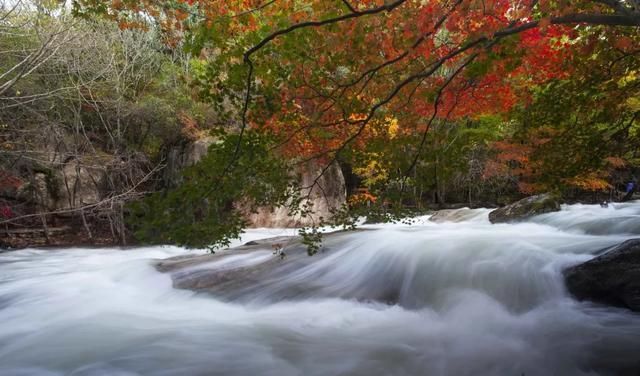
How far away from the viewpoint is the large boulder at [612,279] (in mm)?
3779

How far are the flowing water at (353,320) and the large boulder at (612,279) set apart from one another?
0.41ft

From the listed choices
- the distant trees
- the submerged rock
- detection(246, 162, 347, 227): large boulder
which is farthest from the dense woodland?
detection(246, 162, 347, 227): large boulder

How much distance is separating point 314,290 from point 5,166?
9696 millimetres

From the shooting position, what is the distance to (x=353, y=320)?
4.29 metres

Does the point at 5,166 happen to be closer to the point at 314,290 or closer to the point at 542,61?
the point at 314,290

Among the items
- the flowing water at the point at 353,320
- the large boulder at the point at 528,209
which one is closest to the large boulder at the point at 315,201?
the large boulder at the point at 528,209

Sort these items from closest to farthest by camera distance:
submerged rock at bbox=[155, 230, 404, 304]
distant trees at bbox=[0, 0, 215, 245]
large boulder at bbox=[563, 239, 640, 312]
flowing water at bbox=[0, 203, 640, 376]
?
flowing water at bbox=[0, 203, 640, 376]
large boulder at bbox=[563, 239, 640, 312]
submerged rock at bbox=[155, 230, 404, 304]
distant trees at bbox=[0, 0, 215, 245]

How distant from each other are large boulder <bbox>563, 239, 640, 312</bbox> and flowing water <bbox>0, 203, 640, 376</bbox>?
125 millimetres

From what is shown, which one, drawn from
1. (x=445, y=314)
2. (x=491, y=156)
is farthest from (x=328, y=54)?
(x=491, y=156)

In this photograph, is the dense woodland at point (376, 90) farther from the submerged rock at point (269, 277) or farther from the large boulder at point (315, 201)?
the large boulder at point (315, 201)

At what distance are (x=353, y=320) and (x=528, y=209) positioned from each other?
810 centimetres

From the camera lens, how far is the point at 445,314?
14.0 feet

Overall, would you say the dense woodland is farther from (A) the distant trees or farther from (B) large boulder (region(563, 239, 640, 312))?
(A) the distant trees

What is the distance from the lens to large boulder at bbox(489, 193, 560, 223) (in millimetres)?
10273
